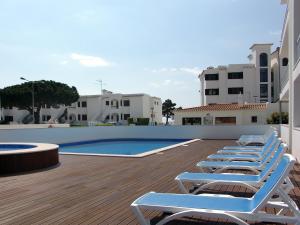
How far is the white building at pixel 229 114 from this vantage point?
96.6 feet

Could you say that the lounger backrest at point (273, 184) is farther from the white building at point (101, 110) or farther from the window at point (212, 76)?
the white building at point (101, 110)

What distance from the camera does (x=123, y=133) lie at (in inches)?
1017

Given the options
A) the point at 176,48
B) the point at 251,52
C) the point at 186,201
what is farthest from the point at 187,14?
the point at 251,52

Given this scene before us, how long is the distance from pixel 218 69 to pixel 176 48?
30386 mm

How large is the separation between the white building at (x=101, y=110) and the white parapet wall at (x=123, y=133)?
104 ft

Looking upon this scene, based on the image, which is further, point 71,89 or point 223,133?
point 71,89

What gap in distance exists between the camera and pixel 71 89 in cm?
5825

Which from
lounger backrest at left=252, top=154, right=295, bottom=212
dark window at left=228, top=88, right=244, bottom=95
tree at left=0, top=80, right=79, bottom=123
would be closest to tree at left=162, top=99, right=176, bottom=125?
tree at left=0, top=80, right=79, bottom=123

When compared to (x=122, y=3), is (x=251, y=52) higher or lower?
higher

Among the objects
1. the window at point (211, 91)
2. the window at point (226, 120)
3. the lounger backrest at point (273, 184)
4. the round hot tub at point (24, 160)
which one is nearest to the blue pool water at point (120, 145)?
the window at point (226, 120)

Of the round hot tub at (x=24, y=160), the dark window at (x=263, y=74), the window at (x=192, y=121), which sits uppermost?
the dark window at (x=263, y=74)

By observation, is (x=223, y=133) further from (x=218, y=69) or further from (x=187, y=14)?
(x=218, y=69)

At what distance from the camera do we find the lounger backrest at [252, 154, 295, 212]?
140 inches

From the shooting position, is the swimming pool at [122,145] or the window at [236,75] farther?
the window at [236,75]
